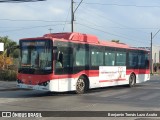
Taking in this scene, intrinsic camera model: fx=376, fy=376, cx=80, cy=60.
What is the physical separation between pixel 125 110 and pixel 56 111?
8.19 ft

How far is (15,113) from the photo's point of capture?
40.6ft

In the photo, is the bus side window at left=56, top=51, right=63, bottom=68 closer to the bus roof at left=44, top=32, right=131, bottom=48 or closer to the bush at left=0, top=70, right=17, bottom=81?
the bus roof at left=44, top=32, right=131, bottom=48

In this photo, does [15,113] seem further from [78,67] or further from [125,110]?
[78,67]

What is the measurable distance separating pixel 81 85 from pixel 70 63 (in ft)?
5.23

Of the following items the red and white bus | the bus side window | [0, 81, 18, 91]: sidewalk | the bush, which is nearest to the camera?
the red and white bus

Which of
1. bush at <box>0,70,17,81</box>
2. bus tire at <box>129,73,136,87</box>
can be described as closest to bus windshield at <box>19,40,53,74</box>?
bus tire at <box>129,73,136,87</box>

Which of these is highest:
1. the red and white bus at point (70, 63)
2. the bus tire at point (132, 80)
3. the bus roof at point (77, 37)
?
the bus roof at point (77, 37)

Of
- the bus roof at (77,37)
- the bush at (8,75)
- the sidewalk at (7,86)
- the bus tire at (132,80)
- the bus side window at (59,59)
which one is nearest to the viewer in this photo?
the bus side window at (59,59)

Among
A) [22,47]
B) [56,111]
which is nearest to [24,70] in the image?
[22,47]

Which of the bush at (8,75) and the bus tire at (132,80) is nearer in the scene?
the bus tire at (132,80)

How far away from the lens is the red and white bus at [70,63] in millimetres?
18219

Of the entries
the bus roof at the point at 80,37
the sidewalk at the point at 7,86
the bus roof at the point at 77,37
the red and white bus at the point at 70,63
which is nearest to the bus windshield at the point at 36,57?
the red and white bus at the point at 70,63

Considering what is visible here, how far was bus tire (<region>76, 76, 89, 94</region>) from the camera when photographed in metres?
20.1

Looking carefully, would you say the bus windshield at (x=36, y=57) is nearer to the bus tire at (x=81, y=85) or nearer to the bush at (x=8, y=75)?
the bus tire at (x=81, y=85)
